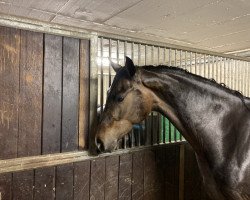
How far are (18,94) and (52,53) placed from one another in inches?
13.0

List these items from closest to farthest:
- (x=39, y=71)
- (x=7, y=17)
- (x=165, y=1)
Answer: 1. (x=7, y=17)
2. (x=39, y=71)
3. (x=165, y=1)

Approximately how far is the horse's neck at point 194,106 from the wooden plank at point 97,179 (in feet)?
1.92

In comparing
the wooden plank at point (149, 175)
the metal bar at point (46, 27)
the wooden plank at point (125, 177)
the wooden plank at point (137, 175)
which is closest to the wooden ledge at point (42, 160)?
the wooden plank at point (125, 177)

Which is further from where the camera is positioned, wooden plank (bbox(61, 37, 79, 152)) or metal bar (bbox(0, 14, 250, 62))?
wooden plank (bbox(61, 37, 79, 152))

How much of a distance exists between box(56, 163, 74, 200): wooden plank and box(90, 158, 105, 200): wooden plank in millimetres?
159

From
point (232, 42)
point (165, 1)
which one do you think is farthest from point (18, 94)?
point (232, 42)

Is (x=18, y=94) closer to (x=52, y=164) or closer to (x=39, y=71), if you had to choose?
(x=39, y=71)

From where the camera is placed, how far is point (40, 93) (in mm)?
1485

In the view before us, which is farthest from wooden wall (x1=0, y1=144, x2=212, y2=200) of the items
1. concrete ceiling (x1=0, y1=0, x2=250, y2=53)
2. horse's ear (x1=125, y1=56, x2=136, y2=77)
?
concrete ceiling (x1=0, y1=0, x2=250, y2=53)

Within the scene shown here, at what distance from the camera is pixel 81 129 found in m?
1.66

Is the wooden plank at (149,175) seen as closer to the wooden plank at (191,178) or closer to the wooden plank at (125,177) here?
the wooden plank at (125,177)

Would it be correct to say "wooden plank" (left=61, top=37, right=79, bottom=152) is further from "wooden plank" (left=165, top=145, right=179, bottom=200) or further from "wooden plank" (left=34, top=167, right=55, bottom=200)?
"wooden plank" (left=165, top=145, right=179, bottom=200)

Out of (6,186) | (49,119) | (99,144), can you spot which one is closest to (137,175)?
(99,144)

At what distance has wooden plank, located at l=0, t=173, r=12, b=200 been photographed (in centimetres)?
134
